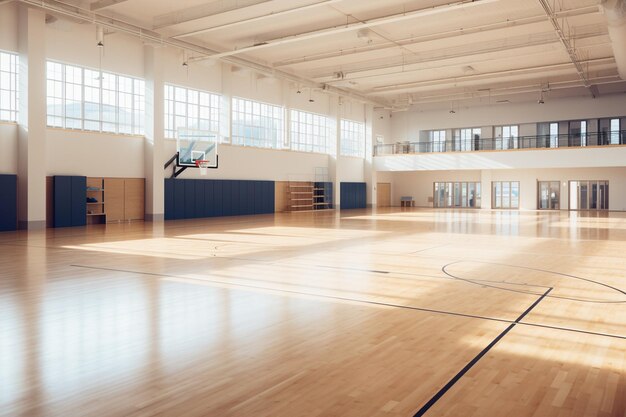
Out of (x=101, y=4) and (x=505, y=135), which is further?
(x=505, y=135)

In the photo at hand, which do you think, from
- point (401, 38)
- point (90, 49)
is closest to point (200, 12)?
point (90, 49)

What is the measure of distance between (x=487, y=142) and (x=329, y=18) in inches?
956

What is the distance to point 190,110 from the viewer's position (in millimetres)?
30125

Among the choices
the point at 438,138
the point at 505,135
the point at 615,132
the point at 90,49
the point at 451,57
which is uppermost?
the point at 451,57

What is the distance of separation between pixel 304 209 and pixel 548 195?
19.9 m

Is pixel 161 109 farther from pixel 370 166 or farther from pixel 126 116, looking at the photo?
pixel 370 166

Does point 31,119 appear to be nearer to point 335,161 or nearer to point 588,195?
point 335,161

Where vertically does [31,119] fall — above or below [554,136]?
below

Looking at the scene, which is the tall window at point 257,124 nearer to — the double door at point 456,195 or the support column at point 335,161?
the support column at point 335,161

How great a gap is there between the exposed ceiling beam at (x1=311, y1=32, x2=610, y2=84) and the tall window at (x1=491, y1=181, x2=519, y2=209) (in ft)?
52.4

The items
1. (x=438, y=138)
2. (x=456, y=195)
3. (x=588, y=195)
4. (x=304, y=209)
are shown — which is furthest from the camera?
(x=438, y=138)

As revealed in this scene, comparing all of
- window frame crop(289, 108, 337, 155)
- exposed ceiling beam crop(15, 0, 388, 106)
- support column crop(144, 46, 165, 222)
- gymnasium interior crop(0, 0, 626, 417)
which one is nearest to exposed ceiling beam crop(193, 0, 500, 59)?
gymnasium interior crop(0, 0, 626, 417)

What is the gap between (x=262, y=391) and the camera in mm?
4859

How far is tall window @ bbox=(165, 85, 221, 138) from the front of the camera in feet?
95.2
